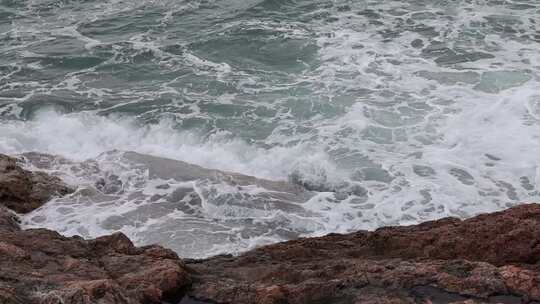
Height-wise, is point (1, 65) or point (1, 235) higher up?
point (1, 235)

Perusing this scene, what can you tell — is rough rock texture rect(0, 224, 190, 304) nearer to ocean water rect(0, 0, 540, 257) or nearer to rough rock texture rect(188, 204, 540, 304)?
rough rock texture rect(188, 204, 540, 304)

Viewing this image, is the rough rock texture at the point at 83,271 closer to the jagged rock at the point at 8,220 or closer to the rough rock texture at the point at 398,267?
the rough rock texture at the point at 398,267

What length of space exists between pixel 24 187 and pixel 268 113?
630 cm

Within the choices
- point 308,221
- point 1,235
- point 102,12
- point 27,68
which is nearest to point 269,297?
point 1,235

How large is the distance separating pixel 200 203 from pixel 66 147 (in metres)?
4.49

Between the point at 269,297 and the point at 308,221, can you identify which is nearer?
the point at 269,297

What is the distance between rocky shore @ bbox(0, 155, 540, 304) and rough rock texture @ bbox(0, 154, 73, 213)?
421 cm

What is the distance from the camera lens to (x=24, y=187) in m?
11.5

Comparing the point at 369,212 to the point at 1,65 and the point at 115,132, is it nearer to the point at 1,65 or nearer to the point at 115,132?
the point at 115,132

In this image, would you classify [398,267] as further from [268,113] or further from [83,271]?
[268,113]

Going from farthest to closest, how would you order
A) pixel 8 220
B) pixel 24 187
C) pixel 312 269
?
1. pixel 24 187
2. pixel 8 220
3. pixel 312 269

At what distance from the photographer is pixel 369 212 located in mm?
11234

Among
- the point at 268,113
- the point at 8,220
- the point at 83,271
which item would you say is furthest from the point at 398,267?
the point at 268,113

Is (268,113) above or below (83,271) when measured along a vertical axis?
below
